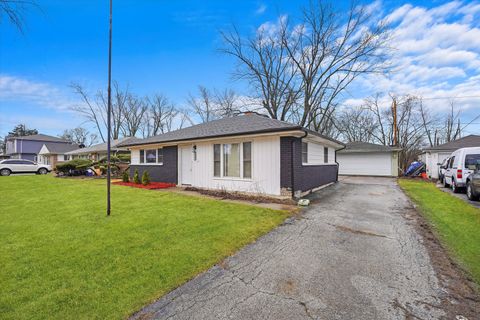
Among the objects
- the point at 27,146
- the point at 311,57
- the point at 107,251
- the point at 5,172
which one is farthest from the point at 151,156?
the point at 27,146

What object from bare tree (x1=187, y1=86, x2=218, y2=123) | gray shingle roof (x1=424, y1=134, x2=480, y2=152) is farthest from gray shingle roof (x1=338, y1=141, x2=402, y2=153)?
bare tree (x1=187, y1=86, x2=218, y2=123)

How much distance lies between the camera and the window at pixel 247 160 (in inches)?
344

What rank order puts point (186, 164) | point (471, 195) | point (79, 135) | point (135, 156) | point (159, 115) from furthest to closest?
point (79, 135) < point (159, 115) < point (135, 156) < point (186, 164) < point (471, 195)

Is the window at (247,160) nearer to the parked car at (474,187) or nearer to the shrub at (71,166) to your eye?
the parked car at (474,187)

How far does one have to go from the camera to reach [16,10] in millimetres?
3250

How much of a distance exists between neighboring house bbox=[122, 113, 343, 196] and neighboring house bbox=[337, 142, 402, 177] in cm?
920

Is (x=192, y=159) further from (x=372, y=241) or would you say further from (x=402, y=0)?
(x=402, y=0)

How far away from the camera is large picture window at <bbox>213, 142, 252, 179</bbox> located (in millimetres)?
8820

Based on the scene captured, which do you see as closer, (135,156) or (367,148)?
(135,156)

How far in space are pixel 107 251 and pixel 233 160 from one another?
20.1 feet

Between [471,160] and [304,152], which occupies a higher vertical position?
[304,152]

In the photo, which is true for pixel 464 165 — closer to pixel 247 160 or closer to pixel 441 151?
pixel 441 151

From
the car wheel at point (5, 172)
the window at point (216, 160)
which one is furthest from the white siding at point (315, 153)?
the car wheel at point (5, 172)

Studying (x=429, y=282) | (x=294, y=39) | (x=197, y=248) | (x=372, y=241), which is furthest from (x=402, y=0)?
(x=197, y=248)
